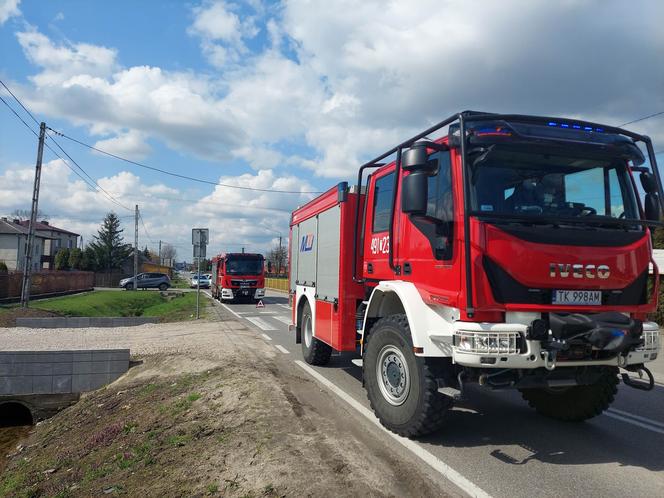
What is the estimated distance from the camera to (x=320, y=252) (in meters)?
8.30

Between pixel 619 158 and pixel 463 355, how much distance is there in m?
2.53

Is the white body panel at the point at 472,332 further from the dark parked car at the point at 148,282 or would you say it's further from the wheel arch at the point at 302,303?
the dark parked car at the point at 148,282

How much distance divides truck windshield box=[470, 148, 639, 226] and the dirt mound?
2450mm

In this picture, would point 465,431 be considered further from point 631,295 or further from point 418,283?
point 631,295

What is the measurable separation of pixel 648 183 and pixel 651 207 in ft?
0.82

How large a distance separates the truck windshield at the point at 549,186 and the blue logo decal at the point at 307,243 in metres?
4.87

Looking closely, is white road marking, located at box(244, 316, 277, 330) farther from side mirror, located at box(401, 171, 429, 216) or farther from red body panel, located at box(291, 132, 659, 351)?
side mirror, located at box(401, 171, 429, 216)

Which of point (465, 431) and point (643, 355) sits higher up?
point (643, 355)

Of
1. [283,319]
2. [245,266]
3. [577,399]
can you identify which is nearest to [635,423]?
[577,399]

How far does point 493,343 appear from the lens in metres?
3.99

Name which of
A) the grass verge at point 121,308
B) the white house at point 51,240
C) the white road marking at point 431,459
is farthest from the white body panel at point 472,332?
the white house at point 51,240

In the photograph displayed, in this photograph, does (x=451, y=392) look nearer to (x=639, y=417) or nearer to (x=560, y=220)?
(x=560, y=220)

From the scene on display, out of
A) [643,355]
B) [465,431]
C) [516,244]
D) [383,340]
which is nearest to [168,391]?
[383,340]

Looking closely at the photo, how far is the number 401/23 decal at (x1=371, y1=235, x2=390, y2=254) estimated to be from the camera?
589cm
